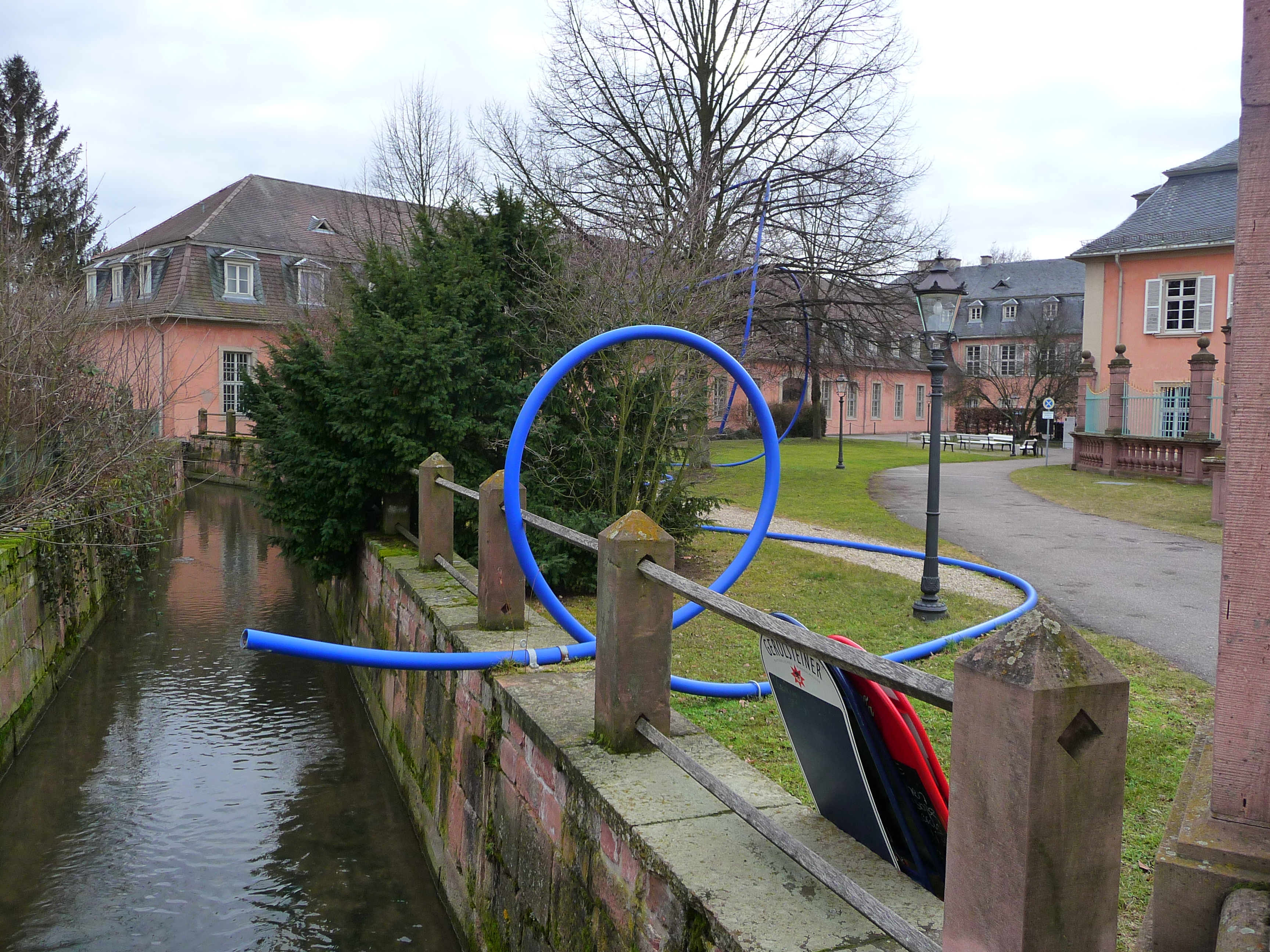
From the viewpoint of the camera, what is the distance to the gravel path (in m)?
9.12

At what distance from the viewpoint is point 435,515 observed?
279 inches

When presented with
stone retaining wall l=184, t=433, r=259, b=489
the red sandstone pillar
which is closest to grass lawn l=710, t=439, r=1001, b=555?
the red sandstone pillar

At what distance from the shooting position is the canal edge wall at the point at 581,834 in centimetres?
237

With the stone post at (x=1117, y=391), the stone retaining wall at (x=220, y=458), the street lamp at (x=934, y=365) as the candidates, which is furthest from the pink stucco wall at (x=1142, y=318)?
the stone retaining wall at (x=220, y=458)

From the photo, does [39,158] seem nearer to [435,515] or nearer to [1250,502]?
[435,515]

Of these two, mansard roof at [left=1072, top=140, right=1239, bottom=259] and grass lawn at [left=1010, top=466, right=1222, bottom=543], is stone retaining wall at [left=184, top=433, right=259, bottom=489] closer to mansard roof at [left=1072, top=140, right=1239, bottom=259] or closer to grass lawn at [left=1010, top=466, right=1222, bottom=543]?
grass lawn at [left=1010, top=466, right=1222, bottom=543]

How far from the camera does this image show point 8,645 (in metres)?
6.91

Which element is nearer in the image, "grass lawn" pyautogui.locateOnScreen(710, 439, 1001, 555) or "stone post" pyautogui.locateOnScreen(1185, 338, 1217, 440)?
"grass lawn" pyautogui.locateOnScreen(710, 439, 1001, 555)

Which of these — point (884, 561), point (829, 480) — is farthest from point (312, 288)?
point (884, 561)

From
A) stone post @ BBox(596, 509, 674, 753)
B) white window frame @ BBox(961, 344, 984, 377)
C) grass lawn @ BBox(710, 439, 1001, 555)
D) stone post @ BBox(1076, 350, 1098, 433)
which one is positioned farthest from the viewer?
white window frame @ BBox(961, 344, 984, 377)

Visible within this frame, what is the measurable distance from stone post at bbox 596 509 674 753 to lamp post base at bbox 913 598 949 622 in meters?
4.97

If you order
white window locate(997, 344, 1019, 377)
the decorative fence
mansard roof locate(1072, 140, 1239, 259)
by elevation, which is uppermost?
mansard roof locate(1072, 140, 1239, 259)

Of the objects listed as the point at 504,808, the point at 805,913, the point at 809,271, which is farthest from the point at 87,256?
the point at 805,913

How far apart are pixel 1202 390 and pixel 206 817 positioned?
19953 mm
